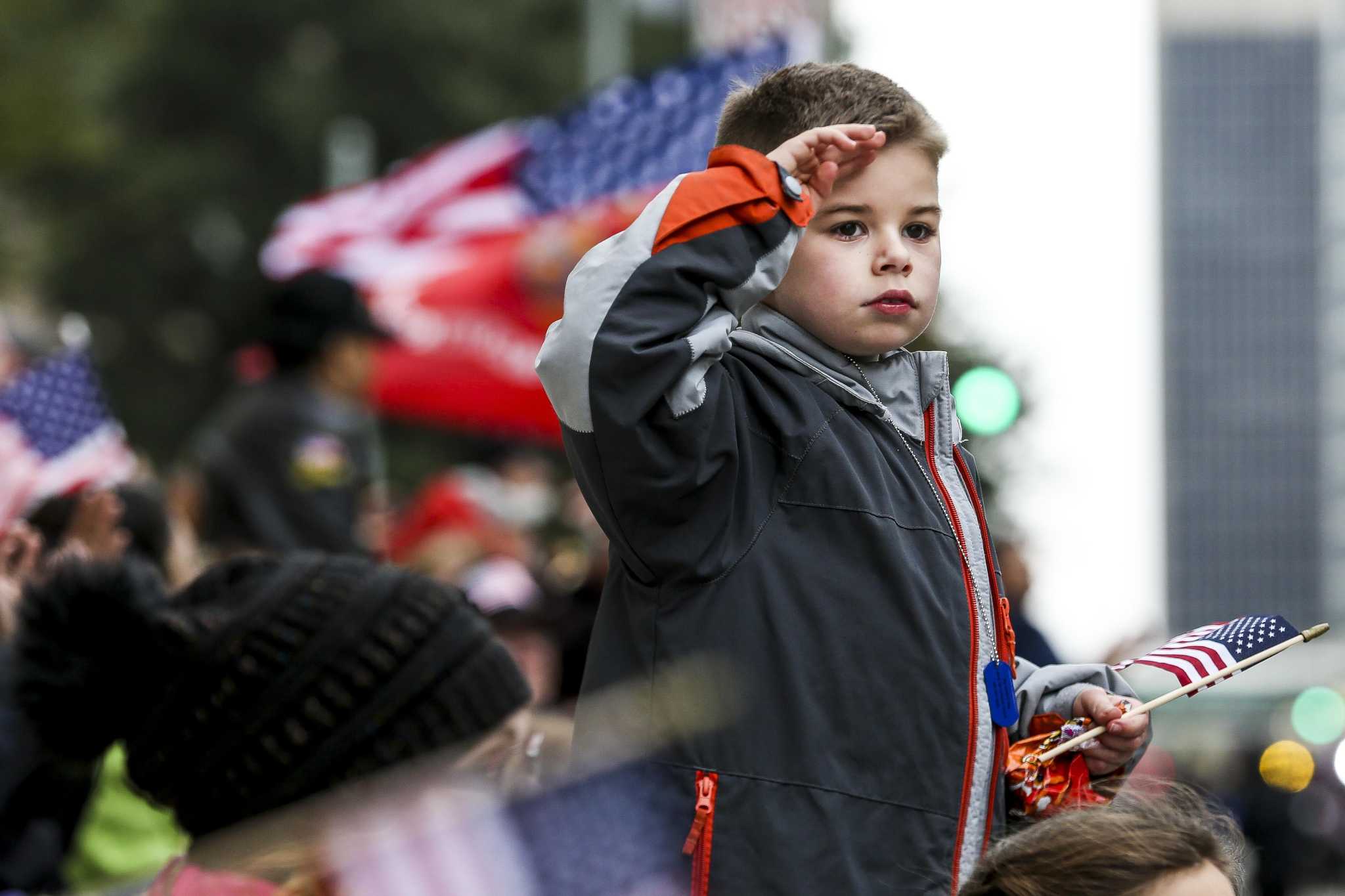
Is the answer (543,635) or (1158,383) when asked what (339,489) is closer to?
(543,635)

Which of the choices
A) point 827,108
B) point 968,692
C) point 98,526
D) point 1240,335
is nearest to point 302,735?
point 968,692

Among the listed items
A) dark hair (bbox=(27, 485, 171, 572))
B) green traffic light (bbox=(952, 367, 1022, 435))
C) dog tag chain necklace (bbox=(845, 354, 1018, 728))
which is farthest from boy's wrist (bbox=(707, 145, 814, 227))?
dark hair (bbox=(27, 485, 171, 572))

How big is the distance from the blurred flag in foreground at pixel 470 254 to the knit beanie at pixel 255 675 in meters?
7.63

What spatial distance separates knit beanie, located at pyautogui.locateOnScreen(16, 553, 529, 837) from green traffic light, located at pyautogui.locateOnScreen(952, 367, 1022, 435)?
120 inches

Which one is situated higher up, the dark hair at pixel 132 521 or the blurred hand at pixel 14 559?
the blurred hand at pixel 14 559

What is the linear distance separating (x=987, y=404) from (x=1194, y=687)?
113 inches

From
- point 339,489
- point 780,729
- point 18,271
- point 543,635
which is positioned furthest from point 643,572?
point 18,271

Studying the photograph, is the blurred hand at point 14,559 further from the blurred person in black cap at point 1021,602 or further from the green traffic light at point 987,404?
the green traffic light at point 987,404

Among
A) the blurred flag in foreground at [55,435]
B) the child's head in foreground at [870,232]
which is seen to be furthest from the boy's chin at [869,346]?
the blurred flag in foreground at [55,435]

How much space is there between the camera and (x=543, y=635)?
6188 mm

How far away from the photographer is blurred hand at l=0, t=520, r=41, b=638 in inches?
172

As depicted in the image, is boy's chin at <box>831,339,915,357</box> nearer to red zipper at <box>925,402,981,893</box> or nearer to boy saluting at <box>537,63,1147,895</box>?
boy saluting at <box>537,63,1147,895</box>

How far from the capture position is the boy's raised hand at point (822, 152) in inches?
99.3

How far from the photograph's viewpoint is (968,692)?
8.38 feet
